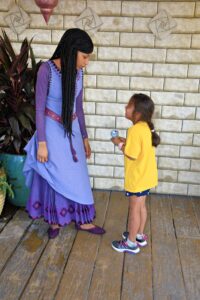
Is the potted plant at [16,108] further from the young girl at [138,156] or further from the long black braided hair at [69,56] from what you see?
the young girl at [138,156]

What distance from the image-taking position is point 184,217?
9.40 feet

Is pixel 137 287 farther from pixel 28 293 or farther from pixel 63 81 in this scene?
pixel 63 81

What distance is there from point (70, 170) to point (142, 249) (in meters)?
0.75

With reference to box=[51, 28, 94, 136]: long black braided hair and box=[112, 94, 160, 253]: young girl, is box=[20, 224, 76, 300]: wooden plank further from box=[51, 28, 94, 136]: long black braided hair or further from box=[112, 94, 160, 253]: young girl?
box=[51, 28, 94, 136]: long black braided hair

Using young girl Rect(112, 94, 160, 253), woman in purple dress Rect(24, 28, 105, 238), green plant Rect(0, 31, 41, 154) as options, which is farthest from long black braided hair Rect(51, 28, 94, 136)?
green plant Rect(0, 31, 41, 154)

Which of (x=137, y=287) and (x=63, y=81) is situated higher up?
(x=63, y=81)

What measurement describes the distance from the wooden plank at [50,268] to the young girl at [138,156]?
0.38 metres

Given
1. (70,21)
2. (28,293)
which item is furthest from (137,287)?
(70,21)

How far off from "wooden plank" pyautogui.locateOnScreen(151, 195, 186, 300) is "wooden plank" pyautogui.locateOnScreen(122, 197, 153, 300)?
36 mm

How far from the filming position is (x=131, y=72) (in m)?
3.08

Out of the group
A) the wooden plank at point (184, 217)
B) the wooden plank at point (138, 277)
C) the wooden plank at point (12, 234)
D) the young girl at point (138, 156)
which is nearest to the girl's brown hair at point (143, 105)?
the young girl at point (138, 156)

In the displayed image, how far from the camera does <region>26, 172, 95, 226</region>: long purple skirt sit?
236cm

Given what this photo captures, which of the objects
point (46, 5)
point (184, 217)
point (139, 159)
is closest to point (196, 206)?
point (184, 217)

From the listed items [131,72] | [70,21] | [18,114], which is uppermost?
[70,21]
